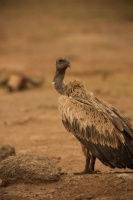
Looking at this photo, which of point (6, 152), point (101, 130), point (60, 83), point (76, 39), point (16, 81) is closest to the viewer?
point (101, 130)

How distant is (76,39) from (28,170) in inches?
799

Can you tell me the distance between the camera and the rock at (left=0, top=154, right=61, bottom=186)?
631 cm

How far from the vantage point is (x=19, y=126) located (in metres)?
11.7

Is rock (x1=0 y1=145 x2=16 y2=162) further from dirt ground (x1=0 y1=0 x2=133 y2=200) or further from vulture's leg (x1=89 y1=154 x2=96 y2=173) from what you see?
vulture's leg (x1=89 y1=154 x2=96 y2=173)

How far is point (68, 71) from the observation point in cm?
2039

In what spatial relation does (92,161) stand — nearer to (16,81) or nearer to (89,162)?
(89,162)

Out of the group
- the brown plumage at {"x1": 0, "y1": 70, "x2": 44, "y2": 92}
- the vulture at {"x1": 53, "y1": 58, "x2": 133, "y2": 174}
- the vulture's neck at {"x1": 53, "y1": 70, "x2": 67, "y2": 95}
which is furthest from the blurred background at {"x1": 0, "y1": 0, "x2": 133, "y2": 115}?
the vulture at {"x1": 53, "y1": 58, "x2": 133, "y2": 174}

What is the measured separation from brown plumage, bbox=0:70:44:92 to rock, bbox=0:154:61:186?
11018 mm

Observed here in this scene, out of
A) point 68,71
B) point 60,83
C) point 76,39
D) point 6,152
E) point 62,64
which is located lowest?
point 6,152

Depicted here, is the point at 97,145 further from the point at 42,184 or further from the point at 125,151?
the point at 42,184

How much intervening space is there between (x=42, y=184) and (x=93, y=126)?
0.86 meters

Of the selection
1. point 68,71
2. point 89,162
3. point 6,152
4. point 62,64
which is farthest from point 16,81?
point 89,162

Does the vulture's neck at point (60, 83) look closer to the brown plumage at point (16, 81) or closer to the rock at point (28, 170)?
the rock at point (28, 170)

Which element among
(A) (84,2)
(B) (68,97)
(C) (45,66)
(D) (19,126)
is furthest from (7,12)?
(B) (68,97)
